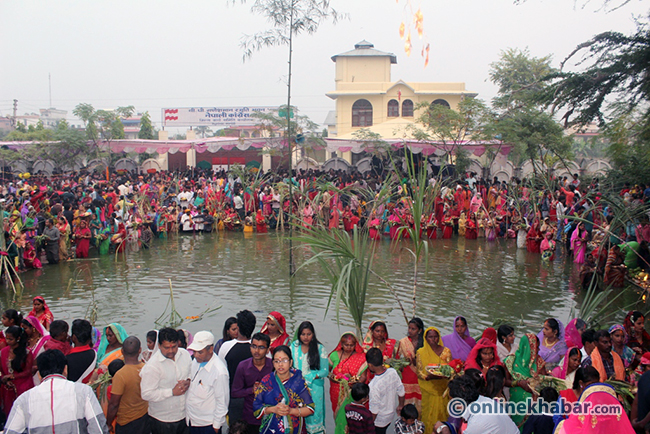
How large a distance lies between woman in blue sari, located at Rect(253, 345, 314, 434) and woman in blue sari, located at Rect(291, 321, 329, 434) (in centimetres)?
26

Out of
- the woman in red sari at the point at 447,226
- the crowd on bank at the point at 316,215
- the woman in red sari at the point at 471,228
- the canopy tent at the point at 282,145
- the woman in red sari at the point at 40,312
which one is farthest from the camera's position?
the canopy tent at the point at 282,145

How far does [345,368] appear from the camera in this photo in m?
4.45

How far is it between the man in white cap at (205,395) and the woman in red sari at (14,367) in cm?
151

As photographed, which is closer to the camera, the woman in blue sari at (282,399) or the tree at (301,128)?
the woman in blue sari at (282,399)

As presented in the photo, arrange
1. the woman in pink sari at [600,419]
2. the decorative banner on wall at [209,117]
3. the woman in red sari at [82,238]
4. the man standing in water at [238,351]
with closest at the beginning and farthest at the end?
the woman in pink sari at [600,419] → the man standing in water at [238,351] → the woman in red sari at [82,238] → the decorative banner on wall at [209,117]

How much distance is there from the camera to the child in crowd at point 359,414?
3.81 metres

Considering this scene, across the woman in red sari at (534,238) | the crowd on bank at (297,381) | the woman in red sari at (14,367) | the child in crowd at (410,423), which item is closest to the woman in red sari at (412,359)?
the crowd on bank at (297,381)

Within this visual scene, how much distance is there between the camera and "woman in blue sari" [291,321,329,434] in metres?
4.05

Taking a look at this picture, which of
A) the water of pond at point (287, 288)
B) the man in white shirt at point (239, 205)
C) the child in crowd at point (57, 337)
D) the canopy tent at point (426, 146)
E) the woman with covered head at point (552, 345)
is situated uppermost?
the canopy tent at point (426, 146)

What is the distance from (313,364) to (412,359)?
96cm

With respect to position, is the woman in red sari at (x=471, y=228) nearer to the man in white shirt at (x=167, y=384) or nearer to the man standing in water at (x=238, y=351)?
the man standing in water at (x=238, y=351)

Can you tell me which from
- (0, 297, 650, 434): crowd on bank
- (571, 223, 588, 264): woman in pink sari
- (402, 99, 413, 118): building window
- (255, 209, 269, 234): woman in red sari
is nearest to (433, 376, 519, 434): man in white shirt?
(0, 297, 650, 434): crowd on bank

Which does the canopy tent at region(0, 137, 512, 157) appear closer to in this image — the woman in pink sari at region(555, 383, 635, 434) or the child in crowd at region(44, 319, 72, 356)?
the child in crowd at region(44, 319, 72, 356)

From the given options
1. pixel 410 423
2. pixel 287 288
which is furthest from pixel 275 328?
pixel 287 288
